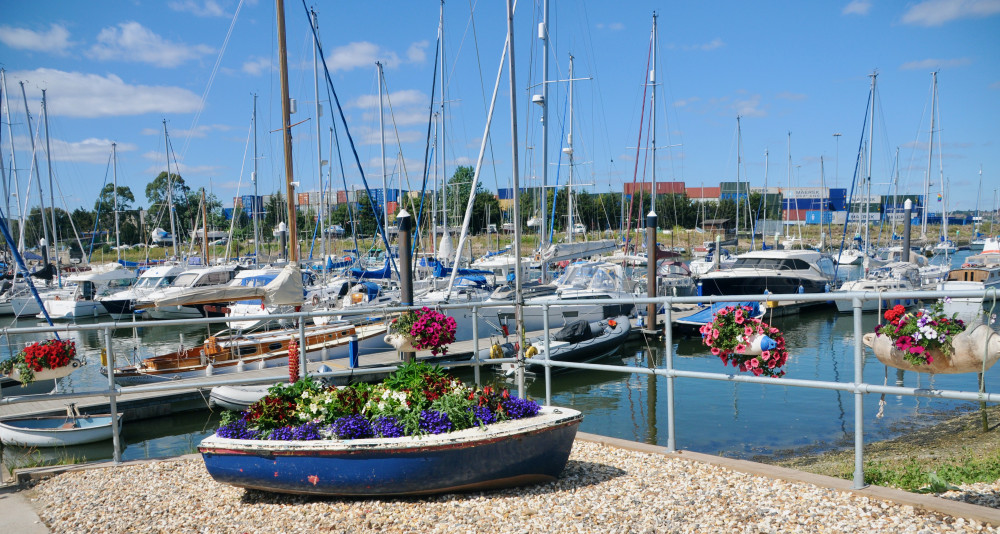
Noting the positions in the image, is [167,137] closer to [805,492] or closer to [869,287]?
[869,287]

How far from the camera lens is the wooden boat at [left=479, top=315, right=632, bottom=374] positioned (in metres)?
19.2

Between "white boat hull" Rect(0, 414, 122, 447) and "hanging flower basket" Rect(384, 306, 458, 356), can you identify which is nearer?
"hanging flower basket" Rect(384, 306, 458, 356)

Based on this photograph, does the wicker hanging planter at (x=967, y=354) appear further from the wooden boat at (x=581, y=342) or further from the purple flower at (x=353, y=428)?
the wooden boat at (x=581, y=342)

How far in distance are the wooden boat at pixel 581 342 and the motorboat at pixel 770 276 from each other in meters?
10.4

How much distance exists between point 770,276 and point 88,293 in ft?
119

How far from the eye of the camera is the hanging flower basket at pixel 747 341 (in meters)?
5.77

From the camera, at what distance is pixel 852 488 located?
5.12 metres

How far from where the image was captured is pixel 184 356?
17438 mm

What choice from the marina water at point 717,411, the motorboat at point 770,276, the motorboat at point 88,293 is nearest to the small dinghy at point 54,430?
the marina water at point 717,411

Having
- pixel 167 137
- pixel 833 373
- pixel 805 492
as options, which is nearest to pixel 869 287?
pixel 833 373

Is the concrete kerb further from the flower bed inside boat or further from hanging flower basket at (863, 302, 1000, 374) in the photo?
the flower bed inside boat

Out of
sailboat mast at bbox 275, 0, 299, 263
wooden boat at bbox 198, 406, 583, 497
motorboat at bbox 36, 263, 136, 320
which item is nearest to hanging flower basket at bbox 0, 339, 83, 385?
wooden boat at bbox 198, 406, 583, 497

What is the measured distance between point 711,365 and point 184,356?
1472cm

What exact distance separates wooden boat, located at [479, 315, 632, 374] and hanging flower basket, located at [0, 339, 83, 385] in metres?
11.8
